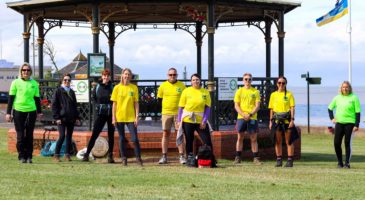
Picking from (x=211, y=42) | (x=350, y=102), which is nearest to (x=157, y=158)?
(x=211, y=42)

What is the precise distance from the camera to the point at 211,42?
17406 mm

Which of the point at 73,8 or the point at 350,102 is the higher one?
the point at 73,8

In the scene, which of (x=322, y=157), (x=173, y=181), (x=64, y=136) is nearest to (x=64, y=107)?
(x=64, y=136)

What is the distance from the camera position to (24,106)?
1457cm

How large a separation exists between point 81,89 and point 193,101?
3790 mm

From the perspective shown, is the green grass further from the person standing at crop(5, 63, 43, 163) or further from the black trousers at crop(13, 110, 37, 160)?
the person standing at crop(5, 63, 43, 163)

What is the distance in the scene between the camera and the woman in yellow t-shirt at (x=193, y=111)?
14.4 meters

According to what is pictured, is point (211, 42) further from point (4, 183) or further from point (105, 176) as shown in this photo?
point (4, 183)

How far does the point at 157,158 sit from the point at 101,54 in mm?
2561

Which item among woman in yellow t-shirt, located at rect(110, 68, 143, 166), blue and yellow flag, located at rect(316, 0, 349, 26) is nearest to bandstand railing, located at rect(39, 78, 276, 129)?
woman in yellow t-shirt, located at rect(110, 68, 143, 166)

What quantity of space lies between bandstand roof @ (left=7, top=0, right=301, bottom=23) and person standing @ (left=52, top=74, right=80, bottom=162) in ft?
9.08

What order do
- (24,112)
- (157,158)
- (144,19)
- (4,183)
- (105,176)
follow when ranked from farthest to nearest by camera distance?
(144,19) → (157,158) → (24,112) → (105,176) → (4,183)

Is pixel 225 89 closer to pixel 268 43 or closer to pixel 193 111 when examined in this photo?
pixel 193 111

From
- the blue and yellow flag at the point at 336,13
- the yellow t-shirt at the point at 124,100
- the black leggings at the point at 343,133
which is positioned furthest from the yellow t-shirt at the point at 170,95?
the blue and yellow flag at the point at 336,13
